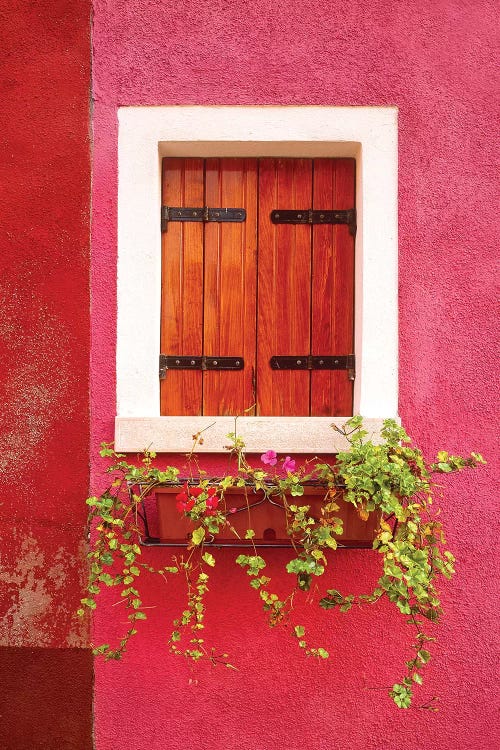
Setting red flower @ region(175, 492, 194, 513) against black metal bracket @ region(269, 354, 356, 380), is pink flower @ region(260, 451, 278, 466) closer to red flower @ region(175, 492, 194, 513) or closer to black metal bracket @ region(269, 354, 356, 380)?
red flower @ region(175, 492, 194, 513)

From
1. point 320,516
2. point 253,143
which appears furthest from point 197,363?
point 253,143

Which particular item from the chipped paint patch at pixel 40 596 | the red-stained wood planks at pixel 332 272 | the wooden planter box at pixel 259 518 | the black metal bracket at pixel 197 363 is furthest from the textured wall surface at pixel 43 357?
the red-stained wood planks at pixel 332 272

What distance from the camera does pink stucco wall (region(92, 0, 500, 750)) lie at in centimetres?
265

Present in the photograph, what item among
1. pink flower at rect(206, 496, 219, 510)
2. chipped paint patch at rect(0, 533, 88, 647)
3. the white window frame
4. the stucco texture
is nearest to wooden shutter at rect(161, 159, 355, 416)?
the white window frame

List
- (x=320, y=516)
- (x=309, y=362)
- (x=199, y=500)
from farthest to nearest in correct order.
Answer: (x=309, y=362) → (x=320, y=516) → (x=199, y=500)

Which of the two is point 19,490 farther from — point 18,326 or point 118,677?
point 118,677

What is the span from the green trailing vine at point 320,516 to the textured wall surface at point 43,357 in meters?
0.22

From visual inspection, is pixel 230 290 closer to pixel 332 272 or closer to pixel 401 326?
pixel 332 272

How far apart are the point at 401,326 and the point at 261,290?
61 centimetres

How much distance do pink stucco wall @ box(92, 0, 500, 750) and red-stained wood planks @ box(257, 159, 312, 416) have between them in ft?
1.16

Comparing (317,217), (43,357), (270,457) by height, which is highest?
(317,217)

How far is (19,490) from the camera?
8.86ft

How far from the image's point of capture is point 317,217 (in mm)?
2805

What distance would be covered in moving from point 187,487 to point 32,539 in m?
0.83
